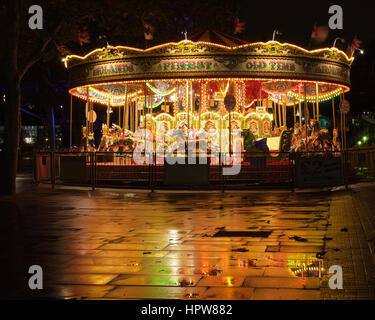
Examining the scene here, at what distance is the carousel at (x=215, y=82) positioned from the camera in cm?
2283

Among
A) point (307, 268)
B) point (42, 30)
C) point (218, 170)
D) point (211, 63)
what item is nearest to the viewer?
point (307, 268)

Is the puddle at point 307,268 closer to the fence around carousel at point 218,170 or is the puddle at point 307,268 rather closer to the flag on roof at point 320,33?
the fence around carousel at point 218,170

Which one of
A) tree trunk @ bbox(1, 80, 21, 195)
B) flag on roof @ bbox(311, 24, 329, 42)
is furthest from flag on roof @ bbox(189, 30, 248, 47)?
tree trunk @ bbox(1, 80, 21, 195)

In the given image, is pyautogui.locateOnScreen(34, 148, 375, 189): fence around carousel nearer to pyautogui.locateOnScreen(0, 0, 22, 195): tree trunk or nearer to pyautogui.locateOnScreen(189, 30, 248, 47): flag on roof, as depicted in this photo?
pyautogui.locateOnScreen(0, 0, 22, 195): tree trunk

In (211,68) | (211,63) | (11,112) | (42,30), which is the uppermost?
Result: (42,30)

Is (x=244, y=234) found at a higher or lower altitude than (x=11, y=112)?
lower

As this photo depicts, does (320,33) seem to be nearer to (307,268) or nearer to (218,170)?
(218,170)

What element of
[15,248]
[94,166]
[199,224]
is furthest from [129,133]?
[15,248]

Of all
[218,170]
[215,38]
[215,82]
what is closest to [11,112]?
[218,170]

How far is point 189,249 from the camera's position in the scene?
27.2 ft

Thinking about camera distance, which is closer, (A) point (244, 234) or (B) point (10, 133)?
(A) point (244, 234)

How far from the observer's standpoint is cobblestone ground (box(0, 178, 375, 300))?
5.89 meters

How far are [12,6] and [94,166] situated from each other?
634 centimetres

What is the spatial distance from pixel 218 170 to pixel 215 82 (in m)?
7.85
